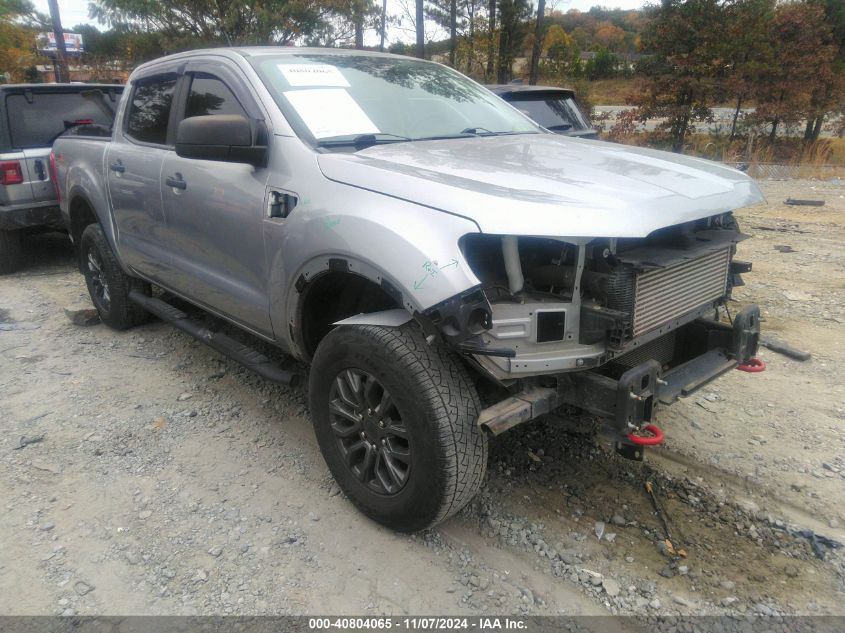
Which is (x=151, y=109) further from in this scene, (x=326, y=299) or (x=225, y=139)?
(x=326, y=299)

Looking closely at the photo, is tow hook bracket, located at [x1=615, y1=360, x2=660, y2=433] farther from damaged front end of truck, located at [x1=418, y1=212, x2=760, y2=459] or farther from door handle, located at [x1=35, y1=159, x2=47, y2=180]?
door handle, located at [x1=35, y1=159, x2=47, y2=180]

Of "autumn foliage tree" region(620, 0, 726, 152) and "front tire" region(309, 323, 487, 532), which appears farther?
"autumn foliage tree" region(620, 0, 726, 152)

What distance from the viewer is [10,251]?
693 centimetres

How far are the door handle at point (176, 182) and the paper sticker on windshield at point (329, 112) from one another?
0.88 metres

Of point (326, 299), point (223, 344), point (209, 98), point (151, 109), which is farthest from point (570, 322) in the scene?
point (151, 109)

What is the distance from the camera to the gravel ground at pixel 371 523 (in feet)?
8.05

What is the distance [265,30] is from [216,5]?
1507mm

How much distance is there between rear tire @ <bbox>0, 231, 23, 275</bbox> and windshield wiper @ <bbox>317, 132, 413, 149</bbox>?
18.1 feet

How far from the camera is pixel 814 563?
2.60 metres

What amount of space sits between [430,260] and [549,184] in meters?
0.57

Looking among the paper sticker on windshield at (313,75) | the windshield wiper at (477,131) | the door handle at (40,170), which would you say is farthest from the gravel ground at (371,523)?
the door handle at (40,170)

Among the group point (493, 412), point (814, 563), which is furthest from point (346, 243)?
point (814, 563)

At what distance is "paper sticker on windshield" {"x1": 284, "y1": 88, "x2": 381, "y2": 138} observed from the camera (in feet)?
10.0

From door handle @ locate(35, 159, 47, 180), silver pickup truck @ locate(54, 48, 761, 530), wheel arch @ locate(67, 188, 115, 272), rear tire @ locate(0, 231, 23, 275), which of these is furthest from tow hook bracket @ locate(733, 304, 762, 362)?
rear tire @ locate(0, 231, 23, 275)
